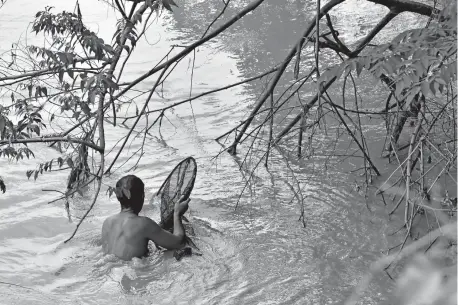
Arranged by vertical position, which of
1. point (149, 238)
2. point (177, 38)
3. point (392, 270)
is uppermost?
point (177, 38)

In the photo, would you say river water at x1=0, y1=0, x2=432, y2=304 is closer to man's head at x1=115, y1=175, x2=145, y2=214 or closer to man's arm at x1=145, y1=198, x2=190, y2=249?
man's arm at x1=145, y1=198, x2=190, y2=249

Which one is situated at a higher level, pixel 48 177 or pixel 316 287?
pixel 48 177

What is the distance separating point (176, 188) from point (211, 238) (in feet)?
2.11

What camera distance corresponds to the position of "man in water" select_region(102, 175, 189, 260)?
20.9ft

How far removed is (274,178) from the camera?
8.21 metres

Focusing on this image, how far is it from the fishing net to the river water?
0.37 metres

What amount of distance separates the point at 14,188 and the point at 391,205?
14.2ft

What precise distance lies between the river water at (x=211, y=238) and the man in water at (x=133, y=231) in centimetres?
12

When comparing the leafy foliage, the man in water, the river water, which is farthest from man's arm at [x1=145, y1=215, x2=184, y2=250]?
the leafy foliage

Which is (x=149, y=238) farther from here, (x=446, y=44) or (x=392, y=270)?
(x=446, y=44)

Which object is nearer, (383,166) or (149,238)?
(149,238)

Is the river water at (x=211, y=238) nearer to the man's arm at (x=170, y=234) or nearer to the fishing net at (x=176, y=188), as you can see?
the man's arm at (x=170, y=234)

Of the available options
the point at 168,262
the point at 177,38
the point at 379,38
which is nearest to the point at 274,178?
the point at 168,262

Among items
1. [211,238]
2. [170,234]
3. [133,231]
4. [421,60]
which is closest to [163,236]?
[170,234]
